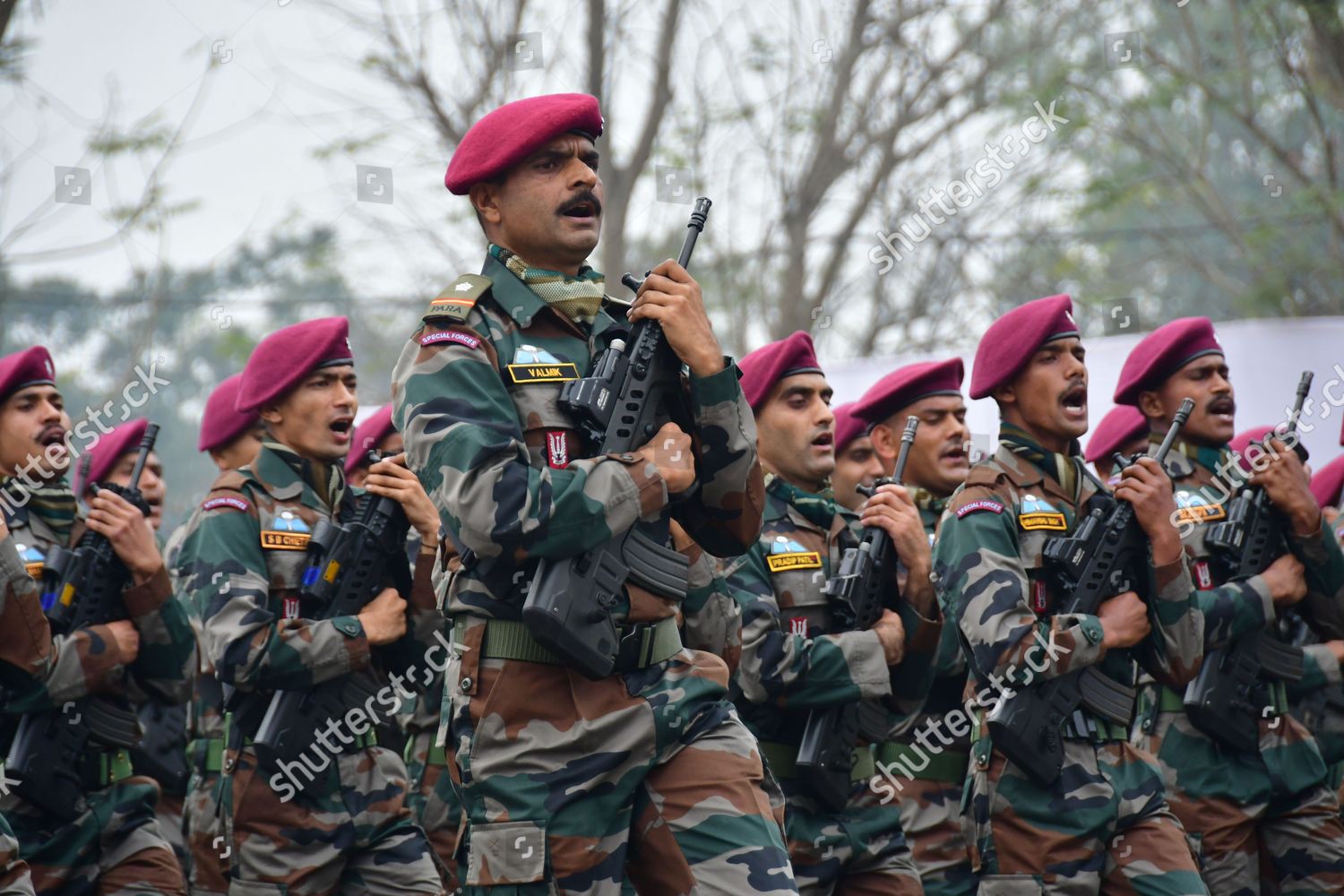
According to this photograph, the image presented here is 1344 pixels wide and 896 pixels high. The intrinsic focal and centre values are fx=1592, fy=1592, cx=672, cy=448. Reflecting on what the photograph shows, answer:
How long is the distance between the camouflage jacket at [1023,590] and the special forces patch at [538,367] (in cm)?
189

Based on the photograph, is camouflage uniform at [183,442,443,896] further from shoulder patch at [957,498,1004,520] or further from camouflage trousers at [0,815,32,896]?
shoulder patch at [957,498,1004,520]

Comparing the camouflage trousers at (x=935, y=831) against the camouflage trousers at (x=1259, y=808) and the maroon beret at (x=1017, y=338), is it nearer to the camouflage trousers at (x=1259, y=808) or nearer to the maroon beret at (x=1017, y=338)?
the camouflage trousers at (x=1259, y=808)

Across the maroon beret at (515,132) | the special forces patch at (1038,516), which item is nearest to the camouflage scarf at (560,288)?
the maroon beret at (515,132)

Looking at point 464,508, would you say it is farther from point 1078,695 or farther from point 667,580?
point 1078,695

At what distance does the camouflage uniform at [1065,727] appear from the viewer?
5.35 metres

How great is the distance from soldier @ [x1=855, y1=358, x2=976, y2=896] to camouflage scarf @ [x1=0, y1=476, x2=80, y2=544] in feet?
11.5

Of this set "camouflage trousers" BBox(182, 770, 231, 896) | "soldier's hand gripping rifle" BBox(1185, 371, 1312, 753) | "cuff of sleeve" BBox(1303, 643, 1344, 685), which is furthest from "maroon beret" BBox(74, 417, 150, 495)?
"cuff of sleeve" BBox(1303, 643, 1344, 685)

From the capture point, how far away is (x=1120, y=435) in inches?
330

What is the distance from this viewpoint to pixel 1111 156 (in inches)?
1097

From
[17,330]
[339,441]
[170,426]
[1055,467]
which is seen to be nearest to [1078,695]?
[1055,467]

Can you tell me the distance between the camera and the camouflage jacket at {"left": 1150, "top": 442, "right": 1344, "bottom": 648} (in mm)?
6688

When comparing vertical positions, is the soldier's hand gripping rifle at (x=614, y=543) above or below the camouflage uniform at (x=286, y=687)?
above

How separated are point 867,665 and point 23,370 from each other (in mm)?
3564

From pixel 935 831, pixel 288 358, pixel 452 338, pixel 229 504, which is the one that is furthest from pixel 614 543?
pixel 935 831
